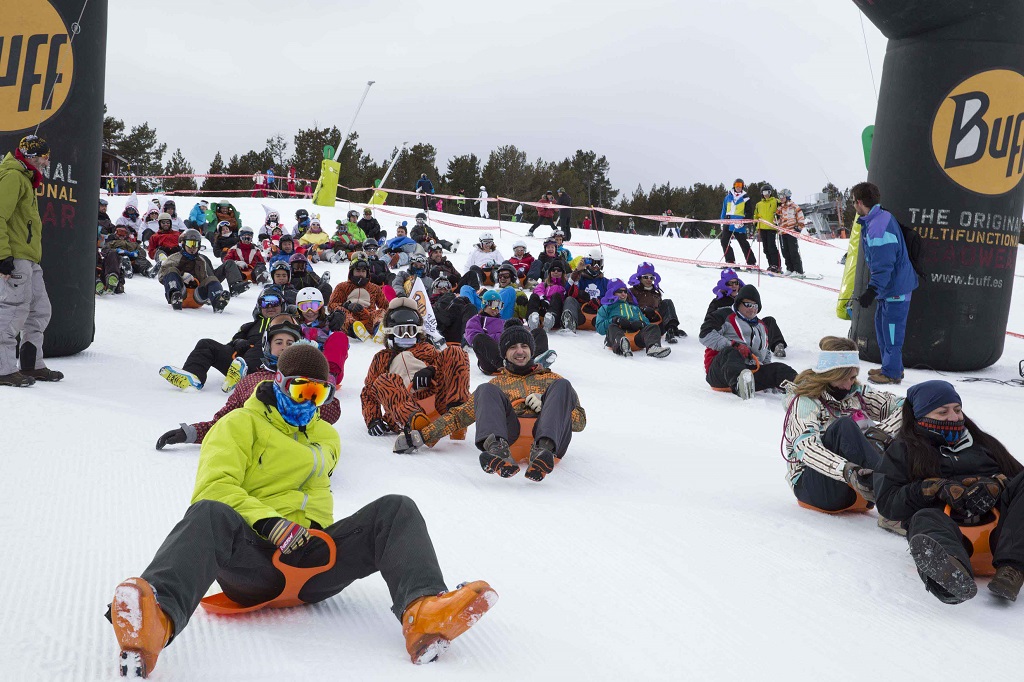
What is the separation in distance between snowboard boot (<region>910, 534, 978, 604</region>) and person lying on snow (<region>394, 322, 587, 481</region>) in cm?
189

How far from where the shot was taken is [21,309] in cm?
643

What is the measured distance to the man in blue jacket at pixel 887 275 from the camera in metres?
7.85

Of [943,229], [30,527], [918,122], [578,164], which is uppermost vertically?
[578,164]

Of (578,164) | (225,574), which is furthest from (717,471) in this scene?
(578,164)

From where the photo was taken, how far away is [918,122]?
8695 mm

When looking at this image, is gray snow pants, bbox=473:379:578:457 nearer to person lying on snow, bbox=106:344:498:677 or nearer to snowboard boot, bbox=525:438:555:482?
snowboard boot, bbox=525:438:555:482

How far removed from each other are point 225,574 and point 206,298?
966 cm

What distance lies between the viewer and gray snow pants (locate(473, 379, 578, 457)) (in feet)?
15.9

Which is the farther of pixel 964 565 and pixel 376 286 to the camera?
pixel 376 286

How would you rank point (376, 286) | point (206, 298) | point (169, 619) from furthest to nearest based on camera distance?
point (206, 298)
point (376, 286)
point (169, 619)

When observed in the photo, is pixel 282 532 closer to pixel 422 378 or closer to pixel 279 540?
pixel 279 540

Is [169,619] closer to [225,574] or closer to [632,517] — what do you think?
[225,574]

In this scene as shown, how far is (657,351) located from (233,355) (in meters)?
4.58

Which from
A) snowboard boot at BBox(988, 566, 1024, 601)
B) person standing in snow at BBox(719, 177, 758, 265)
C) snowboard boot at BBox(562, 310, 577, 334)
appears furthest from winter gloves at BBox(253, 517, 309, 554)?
person standing in snow at BBox(719, 177, 758, 265)
